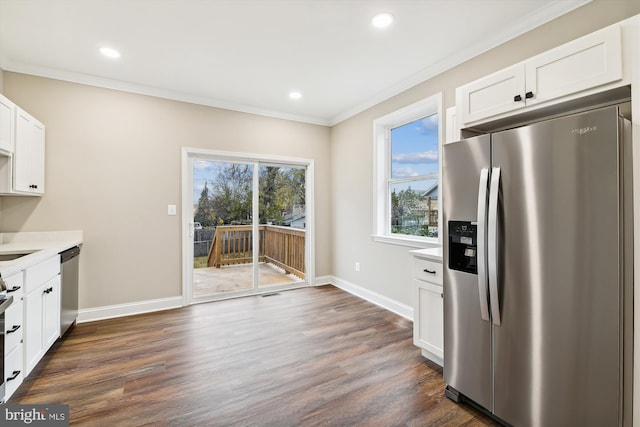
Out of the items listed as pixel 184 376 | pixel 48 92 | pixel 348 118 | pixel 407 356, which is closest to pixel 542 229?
pixel 407 356

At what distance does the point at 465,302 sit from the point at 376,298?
7.15 ft

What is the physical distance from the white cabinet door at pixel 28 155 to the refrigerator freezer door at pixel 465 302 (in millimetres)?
3661

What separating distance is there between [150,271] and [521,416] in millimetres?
3820

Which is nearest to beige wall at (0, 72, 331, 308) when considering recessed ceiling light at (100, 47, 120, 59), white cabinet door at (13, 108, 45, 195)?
white cabinet door at (13, 108, 45, 195)

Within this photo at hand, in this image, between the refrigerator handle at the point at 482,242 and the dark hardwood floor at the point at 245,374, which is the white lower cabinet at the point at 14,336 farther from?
the refrigerator handle at the point at 482,242

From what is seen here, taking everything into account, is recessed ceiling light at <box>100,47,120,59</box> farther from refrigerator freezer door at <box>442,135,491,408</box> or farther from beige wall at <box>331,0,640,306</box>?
refrigerator freezer door at <box>442,135,491,408</box>

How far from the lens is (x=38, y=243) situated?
2.96 m

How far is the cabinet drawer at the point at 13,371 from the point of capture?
1.76 metres

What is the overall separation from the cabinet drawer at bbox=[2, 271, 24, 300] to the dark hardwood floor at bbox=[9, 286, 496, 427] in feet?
2.27

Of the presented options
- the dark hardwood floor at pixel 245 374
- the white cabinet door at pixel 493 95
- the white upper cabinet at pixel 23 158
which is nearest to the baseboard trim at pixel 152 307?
the dark hardwood floor at pixel 245 374

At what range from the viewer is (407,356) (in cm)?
253

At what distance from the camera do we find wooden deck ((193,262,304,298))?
4043 mm

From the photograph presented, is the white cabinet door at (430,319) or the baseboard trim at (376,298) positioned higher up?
the white cabinet door at (430,319)

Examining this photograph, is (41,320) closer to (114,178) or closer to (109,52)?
(114,178)
